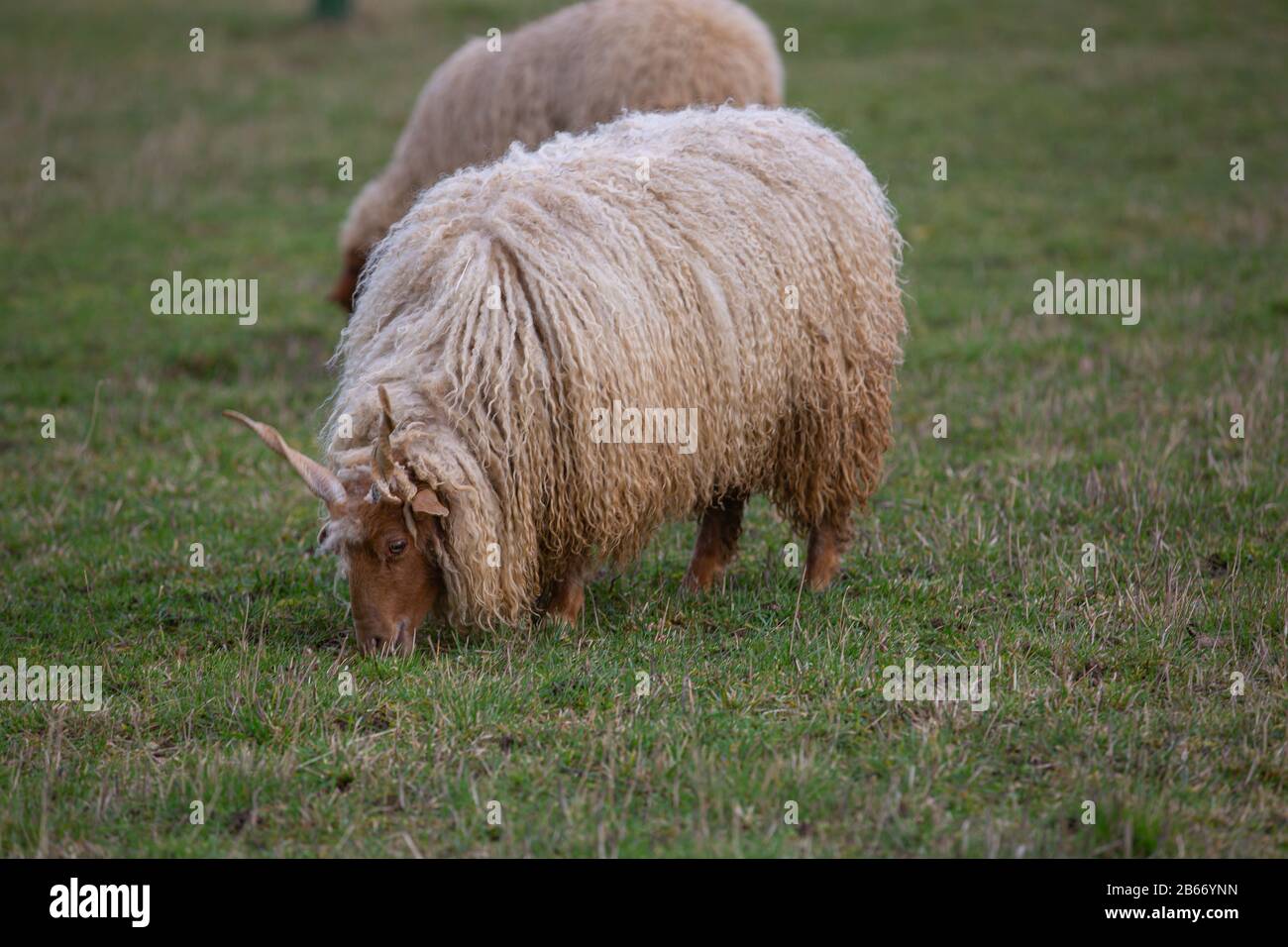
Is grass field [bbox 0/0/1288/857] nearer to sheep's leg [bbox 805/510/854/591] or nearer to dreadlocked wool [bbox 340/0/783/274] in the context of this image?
sheep's leg [bbox 805/510/854/591]

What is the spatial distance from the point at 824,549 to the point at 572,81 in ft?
12.7

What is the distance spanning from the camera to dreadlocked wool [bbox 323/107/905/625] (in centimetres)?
490

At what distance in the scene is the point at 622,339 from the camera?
4988 millimetres

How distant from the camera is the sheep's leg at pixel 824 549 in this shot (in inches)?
231

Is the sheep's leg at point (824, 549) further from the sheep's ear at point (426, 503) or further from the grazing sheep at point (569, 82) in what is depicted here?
the grazing sheep at point (569, 82)

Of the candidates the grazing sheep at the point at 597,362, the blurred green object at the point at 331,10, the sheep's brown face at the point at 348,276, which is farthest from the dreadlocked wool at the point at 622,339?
the blurred green object at the point at 331,10

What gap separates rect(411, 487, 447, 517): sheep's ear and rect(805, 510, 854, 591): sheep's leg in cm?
181

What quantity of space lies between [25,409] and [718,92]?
4.59 m

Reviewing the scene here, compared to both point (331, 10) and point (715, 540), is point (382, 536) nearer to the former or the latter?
point (715, 540)

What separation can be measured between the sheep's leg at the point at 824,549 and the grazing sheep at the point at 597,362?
0.01m

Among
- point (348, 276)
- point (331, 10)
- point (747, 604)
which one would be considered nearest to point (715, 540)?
point (747, 604)

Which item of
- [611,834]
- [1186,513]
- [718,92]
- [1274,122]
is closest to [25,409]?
[718,92]

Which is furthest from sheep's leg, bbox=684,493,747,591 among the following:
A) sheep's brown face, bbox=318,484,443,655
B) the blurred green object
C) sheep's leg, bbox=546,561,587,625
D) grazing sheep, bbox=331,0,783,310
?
the blurred green object

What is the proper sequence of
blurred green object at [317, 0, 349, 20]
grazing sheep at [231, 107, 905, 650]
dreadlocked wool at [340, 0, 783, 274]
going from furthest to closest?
blurred green object at [317, 0, 349, 20] → dreadlocked wool at [340, 0, 783, 274] → grazing sheep at [231, 107, 905, 650]
